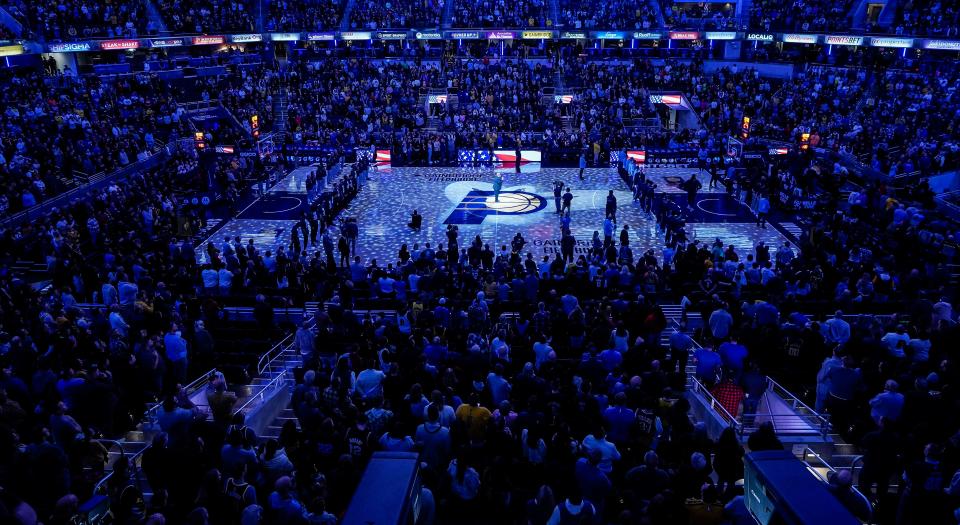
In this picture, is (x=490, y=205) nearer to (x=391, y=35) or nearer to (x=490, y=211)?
(x=490, y=211)

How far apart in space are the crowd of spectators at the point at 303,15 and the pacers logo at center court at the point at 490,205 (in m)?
24.3

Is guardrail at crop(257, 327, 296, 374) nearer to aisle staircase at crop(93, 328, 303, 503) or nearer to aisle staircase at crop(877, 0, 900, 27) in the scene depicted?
aisle staircase at crop(93, 328, 303, 503)

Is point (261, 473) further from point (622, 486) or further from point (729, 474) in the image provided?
point (729, 474)

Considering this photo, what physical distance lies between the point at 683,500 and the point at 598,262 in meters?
9.83

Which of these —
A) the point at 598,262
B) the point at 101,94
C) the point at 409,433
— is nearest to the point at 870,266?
the point at 598,262

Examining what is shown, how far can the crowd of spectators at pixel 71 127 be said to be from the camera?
2392 cm

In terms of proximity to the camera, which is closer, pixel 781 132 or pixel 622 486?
pixel 622 486

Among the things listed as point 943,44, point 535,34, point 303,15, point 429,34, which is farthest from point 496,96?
point 943,44

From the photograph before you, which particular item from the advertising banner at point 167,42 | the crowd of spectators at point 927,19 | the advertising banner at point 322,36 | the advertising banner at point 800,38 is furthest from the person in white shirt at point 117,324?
the advertising banner at point 800,38

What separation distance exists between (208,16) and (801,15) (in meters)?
37.0

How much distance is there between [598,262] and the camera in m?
16.3

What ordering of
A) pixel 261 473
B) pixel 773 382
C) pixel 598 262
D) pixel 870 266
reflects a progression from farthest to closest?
pixel 598 262 < pixel 870 266 < pixel 773 382 < pixel 261 473

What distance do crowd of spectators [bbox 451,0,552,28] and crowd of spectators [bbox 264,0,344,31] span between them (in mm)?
8101

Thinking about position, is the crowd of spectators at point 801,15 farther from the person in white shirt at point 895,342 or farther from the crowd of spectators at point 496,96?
the person in white shirt at point 895,342
